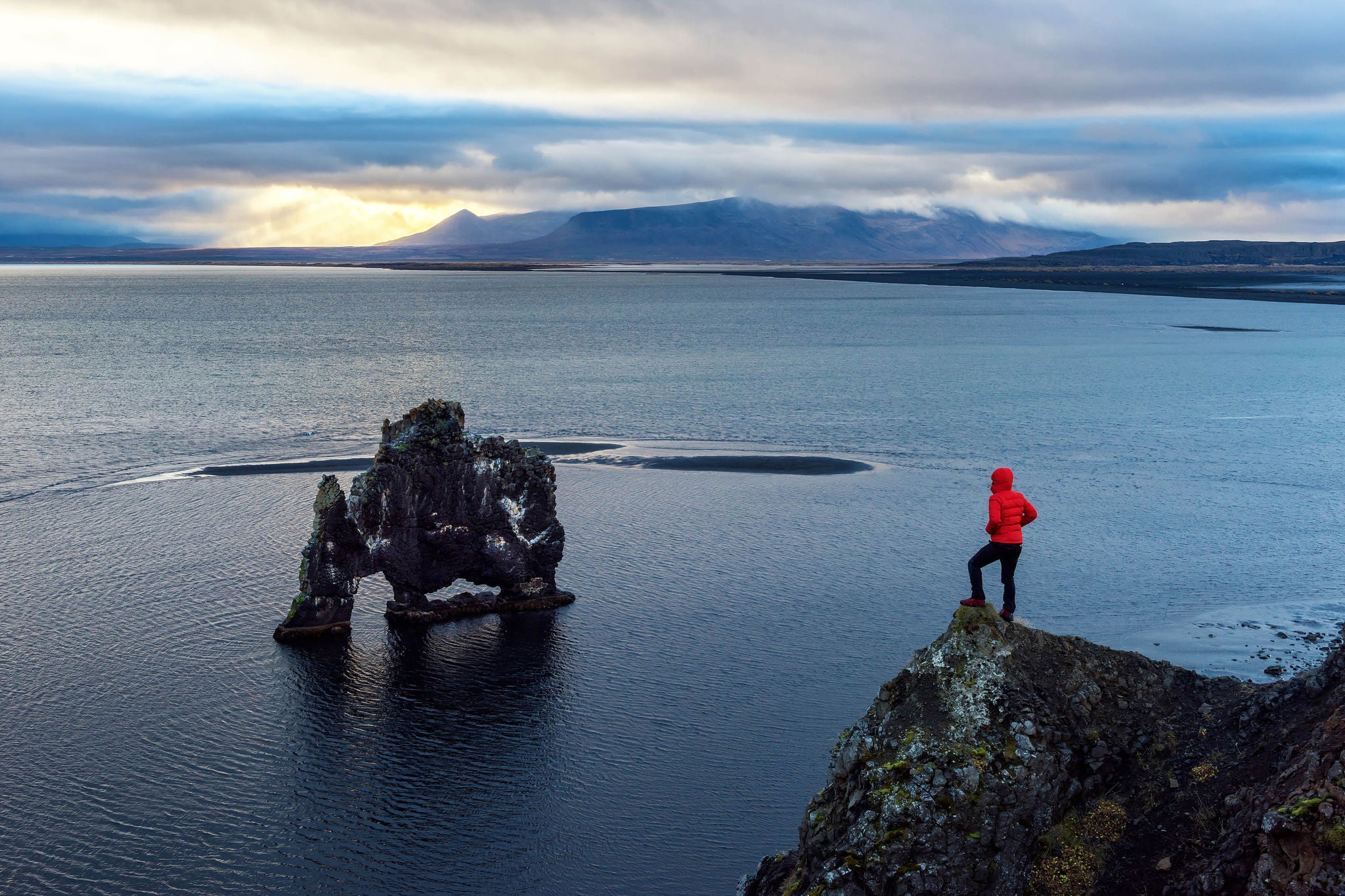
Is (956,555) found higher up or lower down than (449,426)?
lower down

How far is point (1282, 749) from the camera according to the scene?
679 inches

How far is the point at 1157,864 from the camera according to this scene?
54.7ft

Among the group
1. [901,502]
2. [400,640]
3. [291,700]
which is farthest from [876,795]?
[901,502]

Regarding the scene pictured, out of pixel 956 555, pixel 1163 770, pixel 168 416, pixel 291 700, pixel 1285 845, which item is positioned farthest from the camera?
pixel 168 416

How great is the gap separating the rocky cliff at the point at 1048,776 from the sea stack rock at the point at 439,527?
78.6ft

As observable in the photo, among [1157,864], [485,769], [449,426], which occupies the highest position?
[449,426]

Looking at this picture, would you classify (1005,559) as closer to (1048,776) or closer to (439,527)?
(1048,776)

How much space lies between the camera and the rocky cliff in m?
16.7

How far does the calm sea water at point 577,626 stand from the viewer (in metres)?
27.0

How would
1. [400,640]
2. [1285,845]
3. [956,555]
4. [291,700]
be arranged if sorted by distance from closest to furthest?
[1285,845] < [291,700] < [400,640] < [956,555]

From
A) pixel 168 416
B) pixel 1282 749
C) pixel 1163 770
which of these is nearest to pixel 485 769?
pixel 1163 770

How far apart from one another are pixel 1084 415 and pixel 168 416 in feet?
242

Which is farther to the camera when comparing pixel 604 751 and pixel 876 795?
pixel 604 751

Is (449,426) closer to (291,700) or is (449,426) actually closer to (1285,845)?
(291,700)
